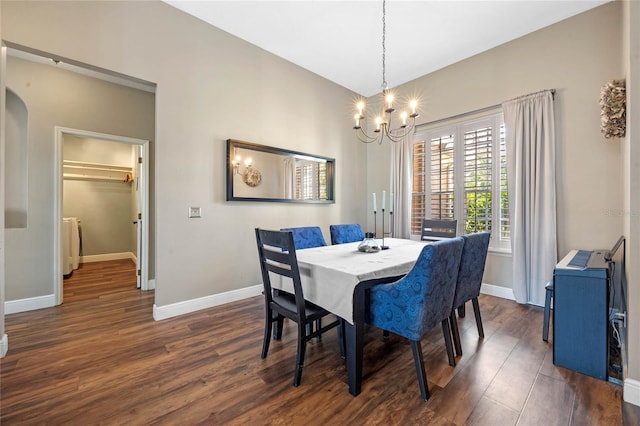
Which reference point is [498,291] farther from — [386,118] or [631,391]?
[386,118]

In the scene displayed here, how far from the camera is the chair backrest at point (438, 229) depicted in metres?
3.16

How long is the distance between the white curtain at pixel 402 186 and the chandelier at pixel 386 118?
178 millimetres

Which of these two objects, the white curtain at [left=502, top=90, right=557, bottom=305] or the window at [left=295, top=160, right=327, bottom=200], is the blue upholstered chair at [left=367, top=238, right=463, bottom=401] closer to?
the white curtain at [left=502, top=90, right=557, bottom=305]

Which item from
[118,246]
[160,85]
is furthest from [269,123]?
[118,246]

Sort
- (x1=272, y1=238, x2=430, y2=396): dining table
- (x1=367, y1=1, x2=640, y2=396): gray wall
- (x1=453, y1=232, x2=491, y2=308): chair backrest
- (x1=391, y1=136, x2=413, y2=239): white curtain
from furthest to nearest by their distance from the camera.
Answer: (x1=391, y1=136, x2=413, y2=239): white curtain
(x1=367, y1=1, x2=640, y2=396): gray wall
(x1=453, y1=232, x2=491, y2=308): chair backrest
(x1=272, y1=238, x2=430, y2=396): dining table

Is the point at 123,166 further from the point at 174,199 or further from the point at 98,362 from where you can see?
the point at 98,362

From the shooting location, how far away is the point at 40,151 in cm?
305

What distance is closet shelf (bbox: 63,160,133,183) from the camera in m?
5.34

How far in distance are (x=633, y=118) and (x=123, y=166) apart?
305 inches

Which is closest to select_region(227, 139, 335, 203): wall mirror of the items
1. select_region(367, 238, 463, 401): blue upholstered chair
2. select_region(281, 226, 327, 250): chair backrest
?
select_region(281, 226, 327, 250): chair backrest

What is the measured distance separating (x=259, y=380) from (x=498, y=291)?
10.5 ft

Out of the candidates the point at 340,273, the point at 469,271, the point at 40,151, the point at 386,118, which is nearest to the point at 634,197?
the point at 469,271

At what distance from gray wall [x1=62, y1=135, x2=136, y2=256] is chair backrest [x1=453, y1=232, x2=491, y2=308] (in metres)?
6.72

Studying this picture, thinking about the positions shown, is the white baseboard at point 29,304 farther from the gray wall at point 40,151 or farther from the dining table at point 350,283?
the dining table at point 350,283
